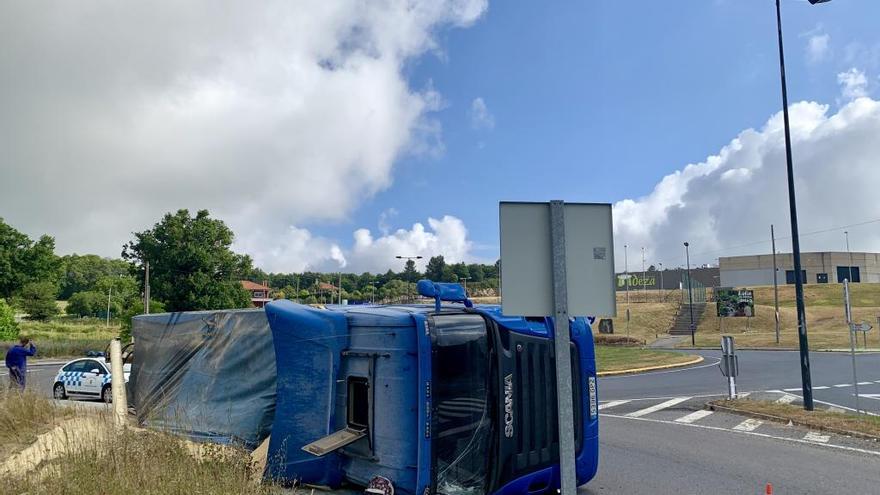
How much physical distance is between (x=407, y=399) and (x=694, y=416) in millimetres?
10233

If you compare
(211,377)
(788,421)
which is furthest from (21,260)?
(788,421)

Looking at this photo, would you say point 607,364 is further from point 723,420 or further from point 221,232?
point 221,232

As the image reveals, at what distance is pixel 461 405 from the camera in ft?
15.5

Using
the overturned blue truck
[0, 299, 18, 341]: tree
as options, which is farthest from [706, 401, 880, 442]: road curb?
[0, 299, 18, 341]: tree

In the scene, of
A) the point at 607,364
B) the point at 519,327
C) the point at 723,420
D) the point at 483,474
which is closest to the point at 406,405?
the point at 483,474

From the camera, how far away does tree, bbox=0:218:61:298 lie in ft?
181

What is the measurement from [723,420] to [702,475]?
5.26 m

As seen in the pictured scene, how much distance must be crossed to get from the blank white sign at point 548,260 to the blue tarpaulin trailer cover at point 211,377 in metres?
2.83

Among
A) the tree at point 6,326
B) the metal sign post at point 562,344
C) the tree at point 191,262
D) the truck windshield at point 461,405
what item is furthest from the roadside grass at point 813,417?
the tree at point 6,326

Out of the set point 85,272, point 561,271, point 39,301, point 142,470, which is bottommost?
point 142,470

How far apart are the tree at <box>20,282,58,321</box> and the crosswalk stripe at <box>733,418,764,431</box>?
81.1 meters

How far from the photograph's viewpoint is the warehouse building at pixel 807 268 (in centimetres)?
9769

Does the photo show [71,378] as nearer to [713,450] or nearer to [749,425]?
[713,450]

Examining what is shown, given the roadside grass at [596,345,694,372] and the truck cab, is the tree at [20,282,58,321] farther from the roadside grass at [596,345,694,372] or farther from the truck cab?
the truck cab
